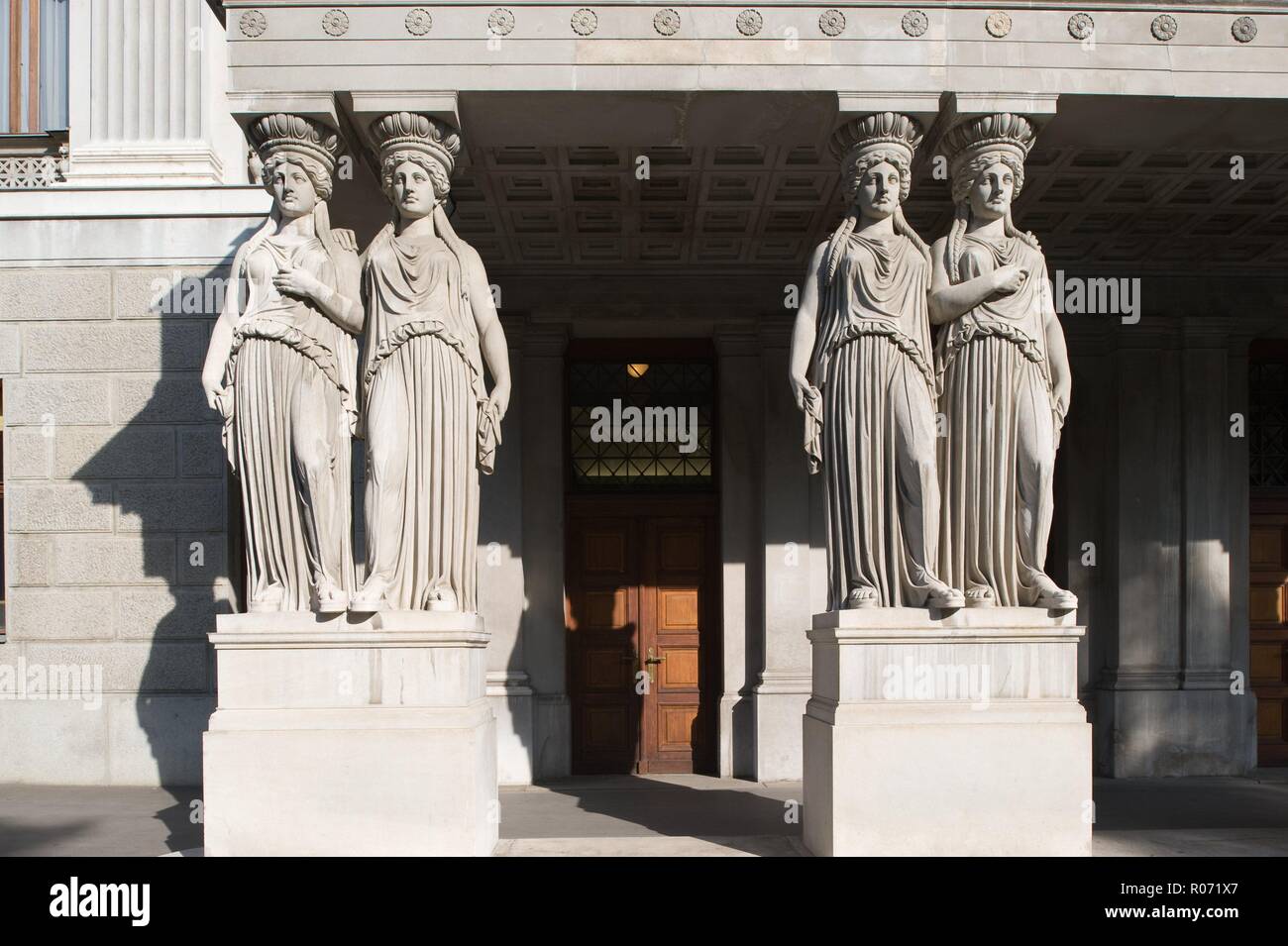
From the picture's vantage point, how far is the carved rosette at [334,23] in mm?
7797

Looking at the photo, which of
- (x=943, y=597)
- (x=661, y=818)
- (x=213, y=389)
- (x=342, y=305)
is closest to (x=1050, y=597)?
(x=943, y=597)

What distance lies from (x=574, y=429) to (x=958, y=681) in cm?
658

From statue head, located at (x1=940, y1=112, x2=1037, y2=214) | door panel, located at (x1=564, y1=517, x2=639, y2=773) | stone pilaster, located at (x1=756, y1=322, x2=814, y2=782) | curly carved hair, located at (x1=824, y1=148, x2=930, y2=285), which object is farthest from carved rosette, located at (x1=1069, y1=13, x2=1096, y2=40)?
door panel, located at (x1=564, y1=517, x2=639, y2=773)

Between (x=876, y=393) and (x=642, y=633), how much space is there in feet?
19.5

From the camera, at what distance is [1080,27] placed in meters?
7.94

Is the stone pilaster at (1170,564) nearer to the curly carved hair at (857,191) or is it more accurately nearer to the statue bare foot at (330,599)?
the curly carved hair at (857,191)

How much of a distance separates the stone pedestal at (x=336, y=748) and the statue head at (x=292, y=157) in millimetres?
2837

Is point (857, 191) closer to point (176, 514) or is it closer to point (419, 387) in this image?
point (419, 387)

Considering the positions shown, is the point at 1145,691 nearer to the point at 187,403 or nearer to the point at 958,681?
the point at 958,681

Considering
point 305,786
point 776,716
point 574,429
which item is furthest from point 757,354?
point 305,786

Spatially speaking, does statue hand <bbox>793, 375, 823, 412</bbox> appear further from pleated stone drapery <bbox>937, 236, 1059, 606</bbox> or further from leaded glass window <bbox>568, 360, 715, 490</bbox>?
leaded glass window <bbox>568, 360, 715, 490</bbox>

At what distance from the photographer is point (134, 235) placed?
11562mm

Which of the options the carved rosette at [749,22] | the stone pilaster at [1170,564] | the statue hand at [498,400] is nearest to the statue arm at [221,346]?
the statue hand at [498,400]

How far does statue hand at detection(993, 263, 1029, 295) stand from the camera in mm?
7676
